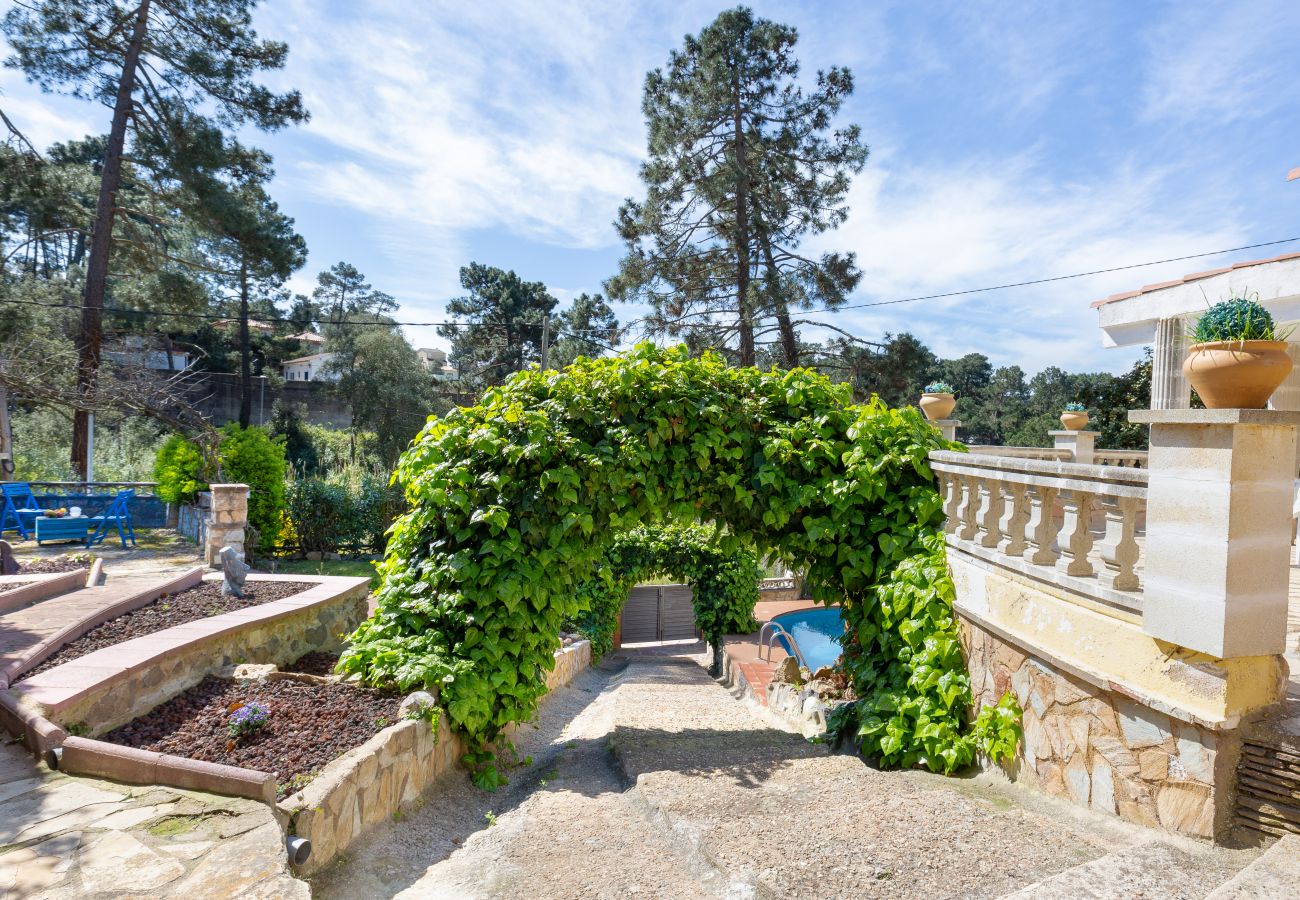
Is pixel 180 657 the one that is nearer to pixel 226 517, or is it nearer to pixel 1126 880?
pixel 226 517

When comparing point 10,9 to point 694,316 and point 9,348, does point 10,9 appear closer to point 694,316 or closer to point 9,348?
point 9,348

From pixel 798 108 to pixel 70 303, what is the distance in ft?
63.7

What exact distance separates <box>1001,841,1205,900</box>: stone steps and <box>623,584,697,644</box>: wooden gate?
11348mm

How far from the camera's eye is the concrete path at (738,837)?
9.28 feet

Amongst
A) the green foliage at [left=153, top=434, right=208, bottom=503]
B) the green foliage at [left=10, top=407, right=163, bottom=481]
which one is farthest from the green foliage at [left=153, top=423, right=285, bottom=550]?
the green foliage at [left=10, top=407, right=163, bottom=481]

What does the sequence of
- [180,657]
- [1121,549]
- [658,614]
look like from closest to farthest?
1. [1121,549]
2. [180,657]
3. [658,614]

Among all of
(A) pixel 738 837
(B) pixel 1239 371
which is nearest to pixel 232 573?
(A) pixel 738 837

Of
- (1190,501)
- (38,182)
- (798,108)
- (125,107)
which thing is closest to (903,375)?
(798,108)

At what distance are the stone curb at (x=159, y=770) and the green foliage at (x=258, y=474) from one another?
10235mm

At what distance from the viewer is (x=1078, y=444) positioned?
8445mm

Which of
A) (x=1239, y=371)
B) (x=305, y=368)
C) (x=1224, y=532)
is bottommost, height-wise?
(x=1224, y=532)

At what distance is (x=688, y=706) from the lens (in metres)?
7.66

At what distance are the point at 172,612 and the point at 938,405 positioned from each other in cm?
702

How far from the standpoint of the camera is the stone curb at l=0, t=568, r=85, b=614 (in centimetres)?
576
